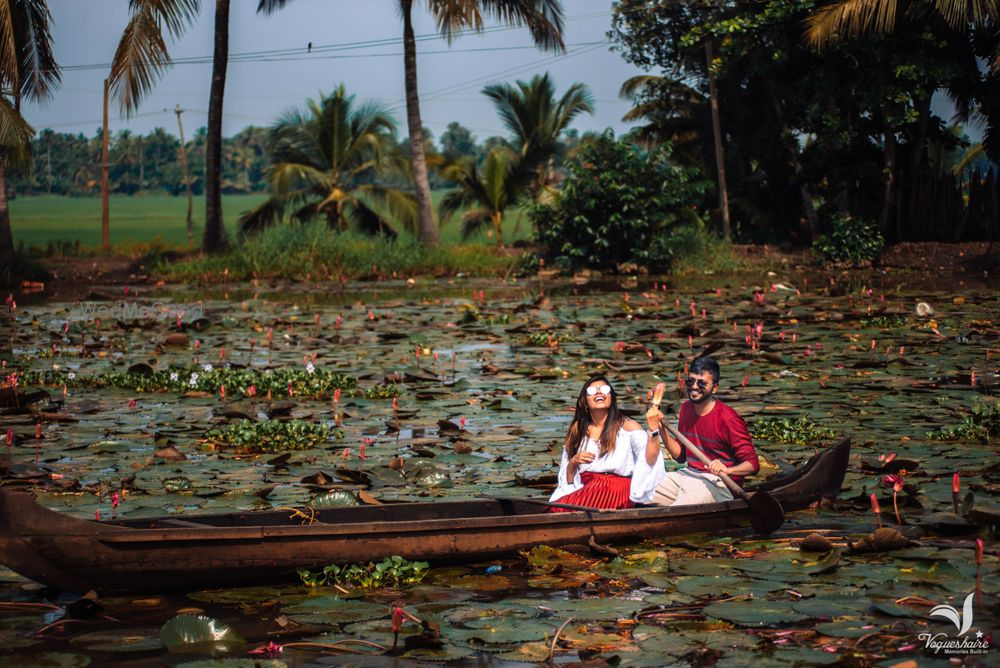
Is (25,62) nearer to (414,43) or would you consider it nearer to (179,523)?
(414,43)

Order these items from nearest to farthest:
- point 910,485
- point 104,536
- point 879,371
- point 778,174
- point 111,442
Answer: point 104,536, point 910,485, point 111,442, point 879,371, point 778,174

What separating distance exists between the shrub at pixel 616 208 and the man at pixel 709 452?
812 inches

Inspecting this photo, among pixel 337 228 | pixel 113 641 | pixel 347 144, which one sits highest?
pixel 347 144

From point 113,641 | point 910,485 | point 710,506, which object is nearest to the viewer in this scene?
point 113,641

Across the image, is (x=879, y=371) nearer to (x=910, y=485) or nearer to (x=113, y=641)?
(x=910, y=485)

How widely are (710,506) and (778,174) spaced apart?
27041mm

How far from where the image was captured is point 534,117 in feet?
116

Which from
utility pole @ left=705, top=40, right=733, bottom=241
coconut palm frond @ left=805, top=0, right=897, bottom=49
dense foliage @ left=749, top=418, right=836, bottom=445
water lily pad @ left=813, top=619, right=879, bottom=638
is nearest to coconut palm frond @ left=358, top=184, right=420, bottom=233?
utility pole @ left=705, top=40, right=733, bottom=241

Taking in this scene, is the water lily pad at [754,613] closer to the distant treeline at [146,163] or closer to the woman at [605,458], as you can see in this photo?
the woman at [605,458]

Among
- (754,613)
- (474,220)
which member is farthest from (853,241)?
(754,613)

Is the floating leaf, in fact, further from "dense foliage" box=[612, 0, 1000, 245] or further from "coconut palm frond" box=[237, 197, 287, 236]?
"coconut palm frond" box=[237, 197, 287, 236]

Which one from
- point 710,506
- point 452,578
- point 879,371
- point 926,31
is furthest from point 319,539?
point 926,31

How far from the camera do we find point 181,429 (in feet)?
33.0

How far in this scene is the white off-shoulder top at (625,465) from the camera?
6.88m
